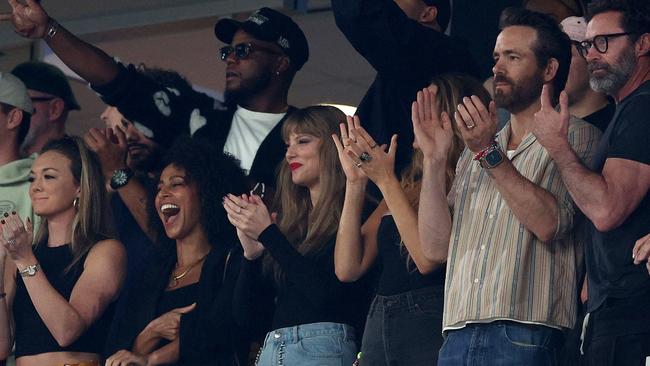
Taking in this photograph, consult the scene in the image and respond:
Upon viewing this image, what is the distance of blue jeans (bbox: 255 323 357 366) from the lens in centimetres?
448

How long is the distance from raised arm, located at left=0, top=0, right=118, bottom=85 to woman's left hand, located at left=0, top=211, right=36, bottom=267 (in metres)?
0.80

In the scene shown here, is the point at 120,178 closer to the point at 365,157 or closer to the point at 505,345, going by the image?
the point at 365,157

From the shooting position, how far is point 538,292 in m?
3.89

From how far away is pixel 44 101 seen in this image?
645 centimetres

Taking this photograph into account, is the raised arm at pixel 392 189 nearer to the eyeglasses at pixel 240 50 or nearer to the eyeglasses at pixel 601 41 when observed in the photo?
the eyeglasses at pixel 601 41

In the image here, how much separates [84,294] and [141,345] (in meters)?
0.29

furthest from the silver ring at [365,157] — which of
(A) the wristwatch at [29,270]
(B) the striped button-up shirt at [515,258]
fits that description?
(A) the wristwatch at [29,270]

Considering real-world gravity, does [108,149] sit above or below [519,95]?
below

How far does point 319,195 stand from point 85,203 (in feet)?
3.40

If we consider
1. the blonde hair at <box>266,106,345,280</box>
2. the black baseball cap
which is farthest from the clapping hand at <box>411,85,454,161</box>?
the black baseball cap

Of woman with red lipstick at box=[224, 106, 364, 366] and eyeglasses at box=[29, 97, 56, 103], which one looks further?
eyeglasses at box=[29, 97, 56, 103]

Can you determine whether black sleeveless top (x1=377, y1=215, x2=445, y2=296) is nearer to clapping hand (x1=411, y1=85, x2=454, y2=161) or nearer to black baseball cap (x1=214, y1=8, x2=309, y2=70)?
clapping hand (x1=411, y1=85, x2=454, y2=161)

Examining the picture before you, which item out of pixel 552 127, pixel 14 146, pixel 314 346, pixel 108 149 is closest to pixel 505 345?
pixel 552 127

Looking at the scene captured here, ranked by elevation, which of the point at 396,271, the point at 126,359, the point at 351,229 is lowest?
the point at 126,359
